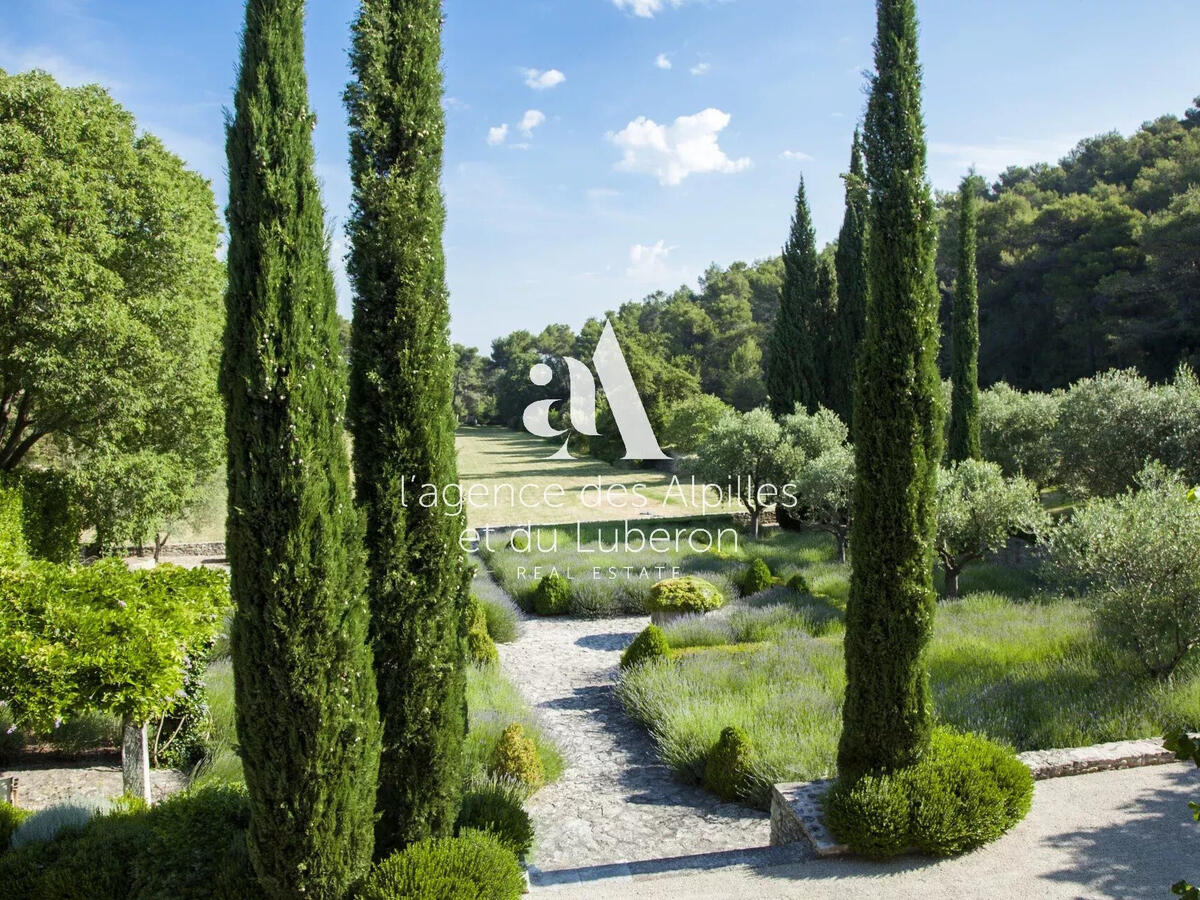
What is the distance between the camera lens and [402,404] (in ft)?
15.4

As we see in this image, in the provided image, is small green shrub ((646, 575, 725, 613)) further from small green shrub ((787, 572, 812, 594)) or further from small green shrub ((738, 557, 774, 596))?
small green shrub ((738, 557, 774, 596))

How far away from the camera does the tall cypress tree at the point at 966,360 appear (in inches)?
739

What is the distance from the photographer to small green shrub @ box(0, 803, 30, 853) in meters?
5.28

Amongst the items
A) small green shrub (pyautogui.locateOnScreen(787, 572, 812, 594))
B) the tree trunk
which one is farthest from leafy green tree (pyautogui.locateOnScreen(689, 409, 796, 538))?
the tree trunk

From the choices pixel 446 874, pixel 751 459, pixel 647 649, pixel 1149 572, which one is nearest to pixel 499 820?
pixel 446 874

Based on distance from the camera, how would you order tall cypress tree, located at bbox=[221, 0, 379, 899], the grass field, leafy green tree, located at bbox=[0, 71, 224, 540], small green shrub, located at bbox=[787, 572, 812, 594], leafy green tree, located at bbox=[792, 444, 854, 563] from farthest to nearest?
1. the grass field
2. leafy green tree, located at bbox=[792, 444, 854, 563]
3. small green shrub, located at bbox=[787, 572, 812, 594]
4. leafy green tree, located at bbox=[0, 71, 224, 540]
5. tall cypress tree, located at bbox=[221, 0, 379, 899]

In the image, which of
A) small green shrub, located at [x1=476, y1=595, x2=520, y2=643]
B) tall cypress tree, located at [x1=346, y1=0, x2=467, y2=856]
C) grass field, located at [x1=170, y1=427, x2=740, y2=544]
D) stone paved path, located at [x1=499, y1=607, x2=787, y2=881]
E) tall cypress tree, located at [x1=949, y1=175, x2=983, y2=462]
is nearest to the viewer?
tall cypress tree, located at [x1=346, y1=0, x2=467, y2=856]

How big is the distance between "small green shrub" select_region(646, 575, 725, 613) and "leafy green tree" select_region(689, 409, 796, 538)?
7.45m

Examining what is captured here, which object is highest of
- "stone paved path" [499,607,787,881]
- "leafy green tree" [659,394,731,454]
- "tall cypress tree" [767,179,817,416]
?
"tall cypress tree" [767,179,817,416]

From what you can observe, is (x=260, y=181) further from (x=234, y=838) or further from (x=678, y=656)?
(x=678, y=656)

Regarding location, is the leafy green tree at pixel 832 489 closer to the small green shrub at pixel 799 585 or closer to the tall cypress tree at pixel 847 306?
A: the small green shrub at pixel 799 585

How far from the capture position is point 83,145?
1331 centimetres

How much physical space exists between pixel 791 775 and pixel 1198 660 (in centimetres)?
510

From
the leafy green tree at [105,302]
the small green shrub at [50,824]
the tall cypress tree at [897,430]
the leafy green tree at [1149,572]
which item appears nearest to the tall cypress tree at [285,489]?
the small green shrub at [50,824]
